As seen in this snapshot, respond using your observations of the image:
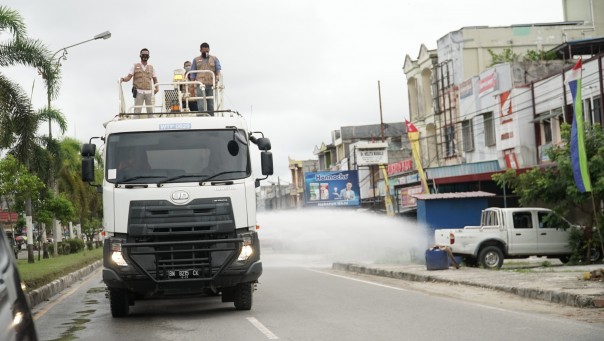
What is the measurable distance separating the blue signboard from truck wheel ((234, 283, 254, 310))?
54.8 metres

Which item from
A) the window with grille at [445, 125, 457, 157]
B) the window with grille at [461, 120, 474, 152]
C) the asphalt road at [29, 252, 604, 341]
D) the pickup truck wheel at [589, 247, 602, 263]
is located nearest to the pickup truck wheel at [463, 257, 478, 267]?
the pickup truck wheel at [589, 247, 602, 263]

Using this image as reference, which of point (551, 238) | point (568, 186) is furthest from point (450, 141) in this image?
point (568, 186)

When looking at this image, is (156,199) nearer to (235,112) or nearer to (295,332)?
(235,112)

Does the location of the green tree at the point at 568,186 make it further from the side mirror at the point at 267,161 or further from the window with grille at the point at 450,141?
the window with grille at the point at 450,141

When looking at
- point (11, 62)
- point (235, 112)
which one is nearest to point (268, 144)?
point (235, 112)

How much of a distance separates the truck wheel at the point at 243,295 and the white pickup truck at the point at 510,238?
12288mm

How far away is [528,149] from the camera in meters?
36.3

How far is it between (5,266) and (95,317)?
1012 centimetres

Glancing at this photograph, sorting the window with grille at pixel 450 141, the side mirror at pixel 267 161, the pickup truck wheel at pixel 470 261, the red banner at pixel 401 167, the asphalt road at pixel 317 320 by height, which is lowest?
the asphalt road at pixel 317 320

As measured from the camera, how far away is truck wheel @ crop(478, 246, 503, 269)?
82.5ft

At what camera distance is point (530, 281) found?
60.0 ft

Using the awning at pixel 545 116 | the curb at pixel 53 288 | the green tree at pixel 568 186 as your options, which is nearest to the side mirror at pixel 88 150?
the curb at pixel 53 288

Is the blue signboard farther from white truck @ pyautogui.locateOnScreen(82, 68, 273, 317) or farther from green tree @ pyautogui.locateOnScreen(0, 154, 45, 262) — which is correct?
white truck @ pyautogui.locateOnScreen(82, 68, 273, 317)

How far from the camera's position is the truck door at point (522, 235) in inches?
997
